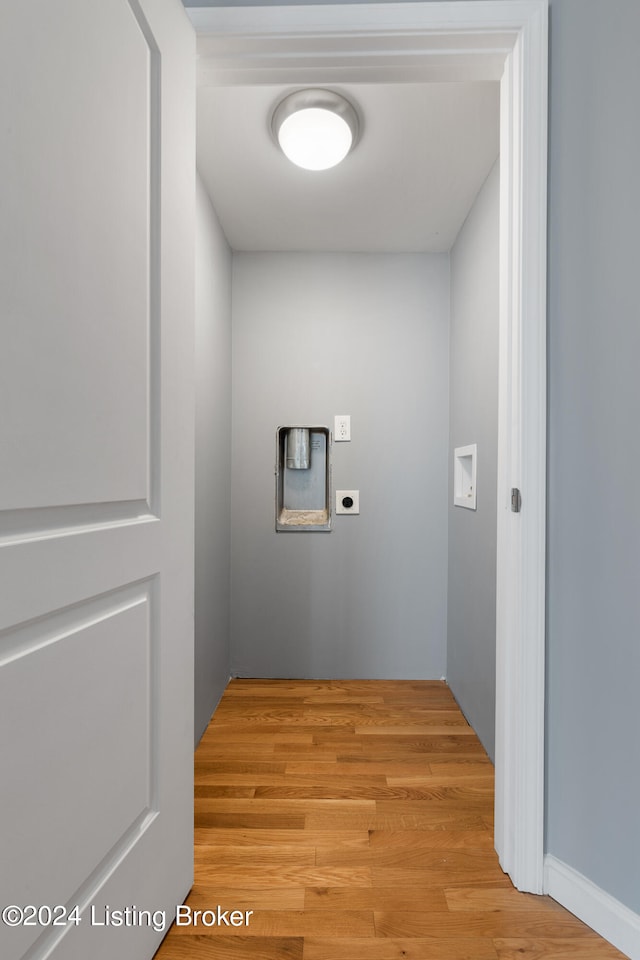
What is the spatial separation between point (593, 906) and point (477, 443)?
1439 mm

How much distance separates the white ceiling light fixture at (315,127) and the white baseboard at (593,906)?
2019mm

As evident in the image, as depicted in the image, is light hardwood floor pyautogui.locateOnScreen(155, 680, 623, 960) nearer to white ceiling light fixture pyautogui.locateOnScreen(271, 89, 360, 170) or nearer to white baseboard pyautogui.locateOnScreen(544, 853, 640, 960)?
white baseboard pyautogui.locateOnScreen(544, 853, 640, 960)

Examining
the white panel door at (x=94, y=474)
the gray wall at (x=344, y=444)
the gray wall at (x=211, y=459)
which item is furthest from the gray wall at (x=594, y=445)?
the gray wall at (x=344, y=444)

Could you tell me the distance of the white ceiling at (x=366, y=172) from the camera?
1.62m

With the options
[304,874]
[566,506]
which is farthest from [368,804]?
[566,506]

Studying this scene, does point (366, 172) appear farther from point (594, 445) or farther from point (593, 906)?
point (593, 906)

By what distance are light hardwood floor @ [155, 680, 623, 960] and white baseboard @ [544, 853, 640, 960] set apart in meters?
0.02

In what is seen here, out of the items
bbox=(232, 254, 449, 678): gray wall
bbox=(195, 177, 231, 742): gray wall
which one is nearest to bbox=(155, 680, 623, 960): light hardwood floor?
bbox=(195, 177, 231, 742): gray wall

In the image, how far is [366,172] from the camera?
1979 millimetres

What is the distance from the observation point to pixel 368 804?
1586 mm

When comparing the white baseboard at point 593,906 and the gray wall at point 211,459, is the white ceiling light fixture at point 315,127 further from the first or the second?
the white baseboard at point 593,906

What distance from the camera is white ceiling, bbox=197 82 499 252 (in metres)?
1.62

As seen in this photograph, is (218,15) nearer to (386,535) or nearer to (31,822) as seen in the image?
(31,822)

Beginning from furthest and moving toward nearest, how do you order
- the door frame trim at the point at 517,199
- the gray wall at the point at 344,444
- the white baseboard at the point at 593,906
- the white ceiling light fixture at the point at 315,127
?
the gray wall at the point at 344,444 → the white ceiling light fixture at the point at 315,127 → the door frame trim at the point at 517,199 → the white baseboard at the point at 593,906
